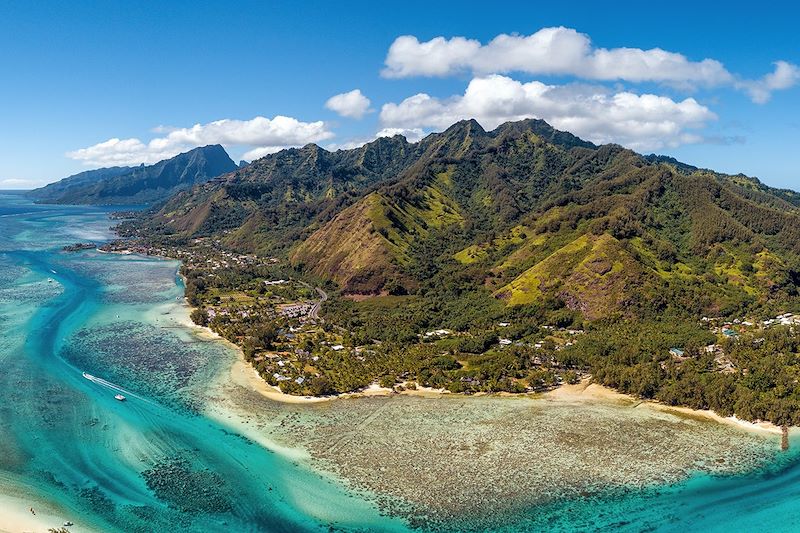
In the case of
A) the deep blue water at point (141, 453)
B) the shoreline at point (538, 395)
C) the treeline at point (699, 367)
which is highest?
the treeline at point (699, 367)

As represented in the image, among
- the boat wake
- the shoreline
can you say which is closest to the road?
the shoreline

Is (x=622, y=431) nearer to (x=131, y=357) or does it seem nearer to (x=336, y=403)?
(x=336, y=403)

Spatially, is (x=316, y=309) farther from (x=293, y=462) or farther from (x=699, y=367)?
(x=699, y=367)

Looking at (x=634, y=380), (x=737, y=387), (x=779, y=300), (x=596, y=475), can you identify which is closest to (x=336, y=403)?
(x=596, y=475)

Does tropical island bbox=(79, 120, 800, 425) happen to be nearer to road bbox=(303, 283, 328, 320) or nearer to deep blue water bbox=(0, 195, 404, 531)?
road bbox=(303, 283, 328, 320)

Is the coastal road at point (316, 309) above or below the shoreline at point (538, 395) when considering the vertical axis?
above

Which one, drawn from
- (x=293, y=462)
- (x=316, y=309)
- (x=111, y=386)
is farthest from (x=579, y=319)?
(x=111, y=386)

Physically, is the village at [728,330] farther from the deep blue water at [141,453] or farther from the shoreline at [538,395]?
the deep blue water at [141,453]

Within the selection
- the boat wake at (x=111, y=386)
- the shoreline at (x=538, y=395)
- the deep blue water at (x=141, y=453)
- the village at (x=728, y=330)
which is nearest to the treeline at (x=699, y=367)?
the village at (x=728, y=330)
